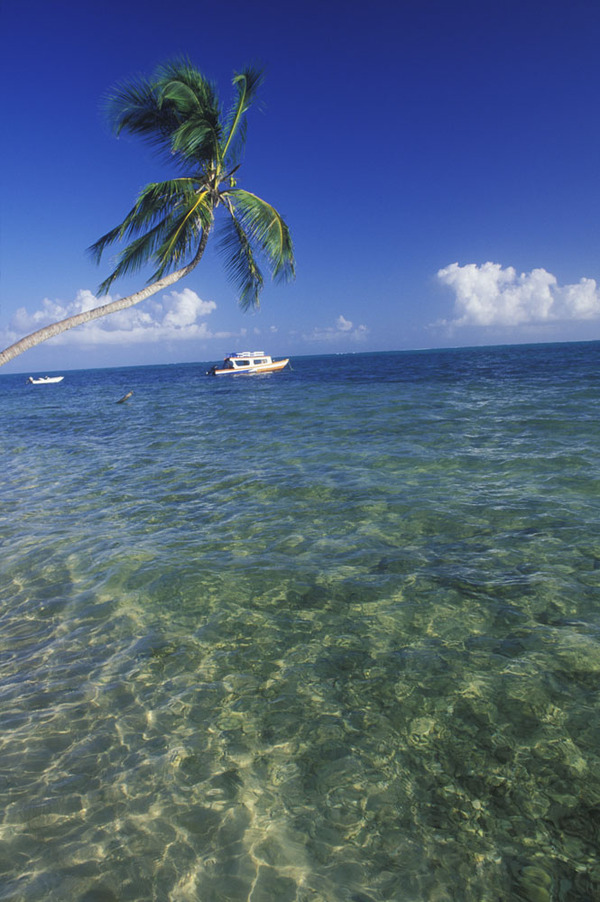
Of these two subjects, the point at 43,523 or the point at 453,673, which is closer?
the point at 453,673

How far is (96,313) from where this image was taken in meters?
9.88

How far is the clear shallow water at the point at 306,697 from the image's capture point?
2900mm

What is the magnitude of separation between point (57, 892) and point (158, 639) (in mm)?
2614

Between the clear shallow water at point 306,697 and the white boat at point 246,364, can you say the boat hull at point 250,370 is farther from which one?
the clear shallow water at point 306,697

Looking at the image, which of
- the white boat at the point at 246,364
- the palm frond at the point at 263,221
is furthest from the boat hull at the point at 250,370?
the palm frond at the point at 263,221

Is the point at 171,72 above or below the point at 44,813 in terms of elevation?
above

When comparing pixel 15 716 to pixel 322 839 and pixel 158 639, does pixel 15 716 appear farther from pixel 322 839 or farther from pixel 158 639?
pixel 322 839

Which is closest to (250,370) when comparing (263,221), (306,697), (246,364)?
(246,364)

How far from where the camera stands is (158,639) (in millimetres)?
5293

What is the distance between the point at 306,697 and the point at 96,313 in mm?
8756

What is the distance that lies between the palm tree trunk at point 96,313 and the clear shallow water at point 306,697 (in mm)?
3414

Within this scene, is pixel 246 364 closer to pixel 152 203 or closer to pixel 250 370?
pixel 250 370

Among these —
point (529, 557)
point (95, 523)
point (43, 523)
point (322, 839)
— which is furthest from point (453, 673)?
point (43, 523)

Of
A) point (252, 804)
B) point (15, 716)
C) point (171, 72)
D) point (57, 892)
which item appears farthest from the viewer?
point (171, 72)
